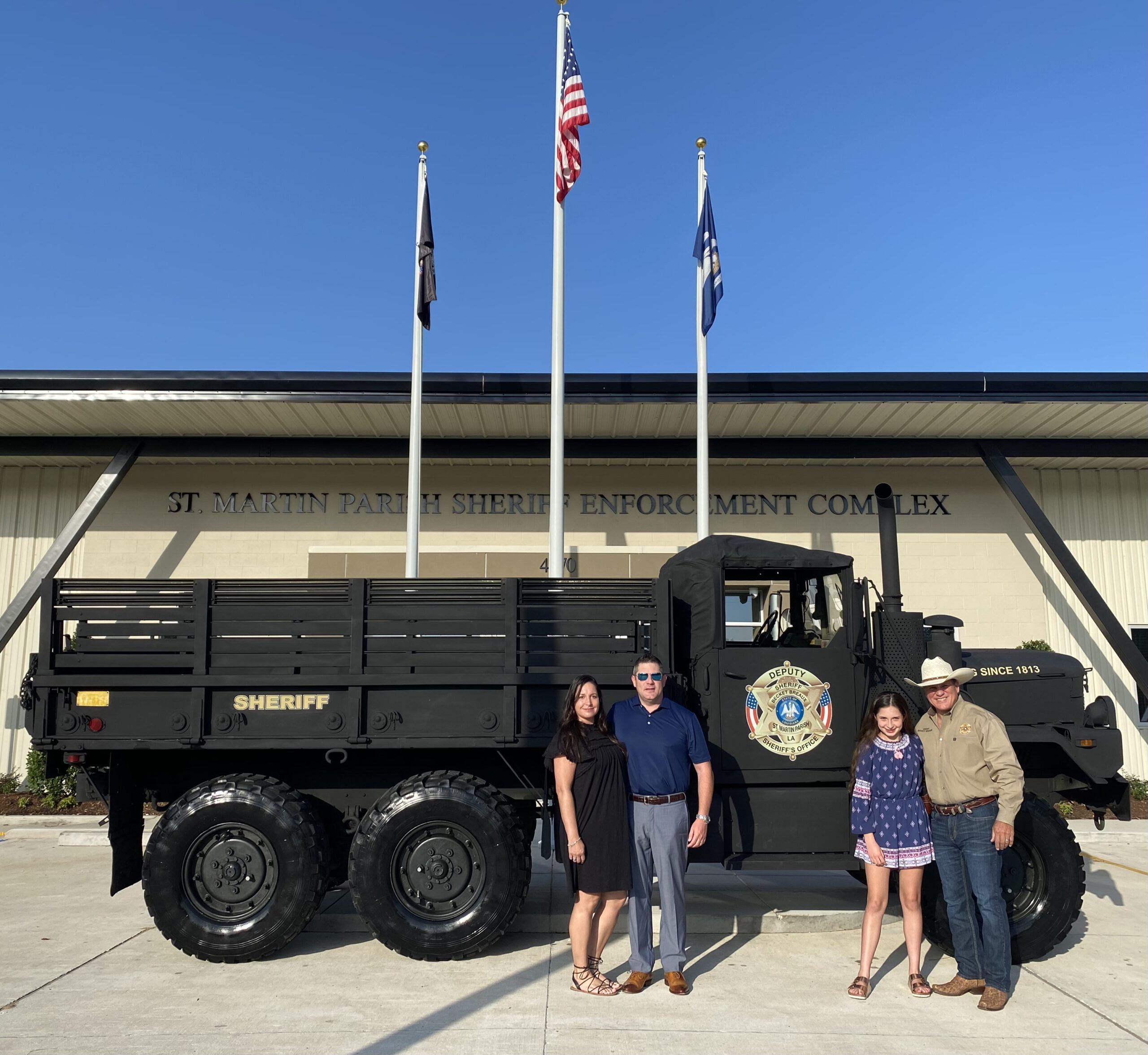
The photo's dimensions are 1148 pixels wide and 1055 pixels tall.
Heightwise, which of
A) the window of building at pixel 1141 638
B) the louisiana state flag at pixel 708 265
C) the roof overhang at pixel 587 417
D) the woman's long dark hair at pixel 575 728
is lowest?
the woman's long dark hair at pixel 575 728

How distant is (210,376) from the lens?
1149 cm

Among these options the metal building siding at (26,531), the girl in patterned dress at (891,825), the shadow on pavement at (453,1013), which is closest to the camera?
the shadow on pavement at (453,1013)

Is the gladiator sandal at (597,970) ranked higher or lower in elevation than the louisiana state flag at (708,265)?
lower

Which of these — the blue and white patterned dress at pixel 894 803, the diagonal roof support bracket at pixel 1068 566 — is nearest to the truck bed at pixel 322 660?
the blue and white patterned dress at pixel 894 803

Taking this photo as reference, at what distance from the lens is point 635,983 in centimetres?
512

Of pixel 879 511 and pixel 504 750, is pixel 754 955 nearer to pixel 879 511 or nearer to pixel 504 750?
pixel 504 750

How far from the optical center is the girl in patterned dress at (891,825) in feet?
16.9

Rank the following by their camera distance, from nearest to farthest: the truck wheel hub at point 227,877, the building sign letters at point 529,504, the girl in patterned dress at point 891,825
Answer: the girl in patterned dress at point 891,825, the truck wheel hub at point 227,877, the building sign letters at point 529,504

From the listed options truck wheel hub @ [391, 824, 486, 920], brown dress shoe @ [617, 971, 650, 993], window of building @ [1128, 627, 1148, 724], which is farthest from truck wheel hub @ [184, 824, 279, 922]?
window of building @ [1128, 627, 1148, 724]

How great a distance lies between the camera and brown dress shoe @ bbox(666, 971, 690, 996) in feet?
16.8

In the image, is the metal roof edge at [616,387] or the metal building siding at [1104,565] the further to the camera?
the metal building siding at [1104,565]

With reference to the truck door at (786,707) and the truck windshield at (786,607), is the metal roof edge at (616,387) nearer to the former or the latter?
the truck windshield at (786,607)

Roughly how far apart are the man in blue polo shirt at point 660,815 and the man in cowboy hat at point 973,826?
1323 millimetres

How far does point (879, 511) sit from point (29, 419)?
1100 cm
